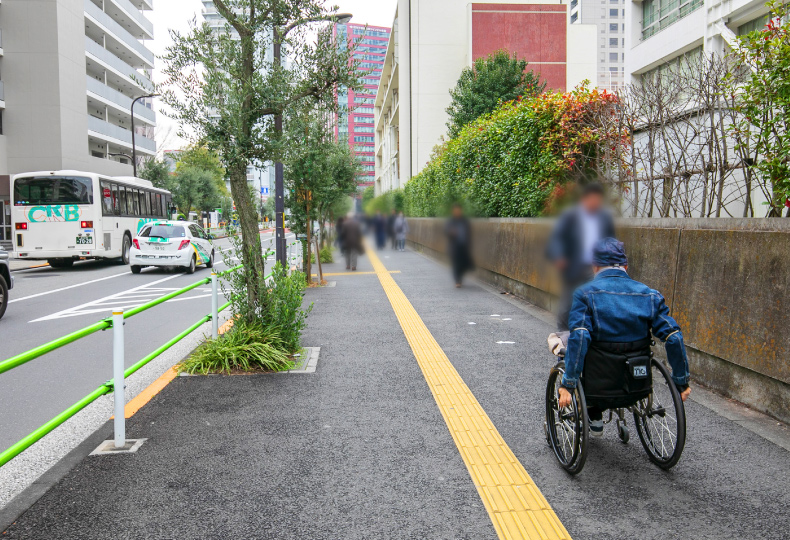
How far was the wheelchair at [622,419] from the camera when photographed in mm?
3396

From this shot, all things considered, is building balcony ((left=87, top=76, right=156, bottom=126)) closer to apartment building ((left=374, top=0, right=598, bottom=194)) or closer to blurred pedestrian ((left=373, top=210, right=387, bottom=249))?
apartment building ((left=374, top=0, right=598, bottom=194))

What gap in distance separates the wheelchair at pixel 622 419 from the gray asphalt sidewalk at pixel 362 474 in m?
0.11

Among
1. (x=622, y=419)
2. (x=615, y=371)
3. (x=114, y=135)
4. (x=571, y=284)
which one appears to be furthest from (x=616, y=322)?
(x=114, y=135)

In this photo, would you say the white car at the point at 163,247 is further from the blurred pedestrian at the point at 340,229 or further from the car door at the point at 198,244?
the blurred pedestrian at the point at 340,229

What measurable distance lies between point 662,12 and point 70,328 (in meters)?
23.2

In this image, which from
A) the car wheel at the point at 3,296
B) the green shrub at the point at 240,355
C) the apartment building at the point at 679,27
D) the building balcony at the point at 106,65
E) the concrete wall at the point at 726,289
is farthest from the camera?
the building balcony at the point at 106,65

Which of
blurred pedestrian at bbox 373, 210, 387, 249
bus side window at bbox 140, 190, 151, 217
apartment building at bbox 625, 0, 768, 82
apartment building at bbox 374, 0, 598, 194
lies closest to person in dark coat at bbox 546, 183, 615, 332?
blurred pedestrian at bbox 373, 210, 387, 249

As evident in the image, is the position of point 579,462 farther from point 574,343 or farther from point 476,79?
point 476,79

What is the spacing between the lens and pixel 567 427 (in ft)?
12.1

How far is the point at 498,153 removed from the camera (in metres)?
12.6

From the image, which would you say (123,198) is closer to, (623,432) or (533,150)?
(533,150)

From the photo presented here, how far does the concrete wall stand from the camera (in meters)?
4.48

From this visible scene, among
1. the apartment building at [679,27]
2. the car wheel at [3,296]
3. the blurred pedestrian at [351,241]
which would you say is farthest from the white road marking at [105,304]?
the apartment building at [679,27]

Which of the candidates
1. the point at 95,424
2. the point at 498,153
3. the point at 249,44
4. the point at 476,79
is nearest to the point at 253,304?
the point at 95,424
